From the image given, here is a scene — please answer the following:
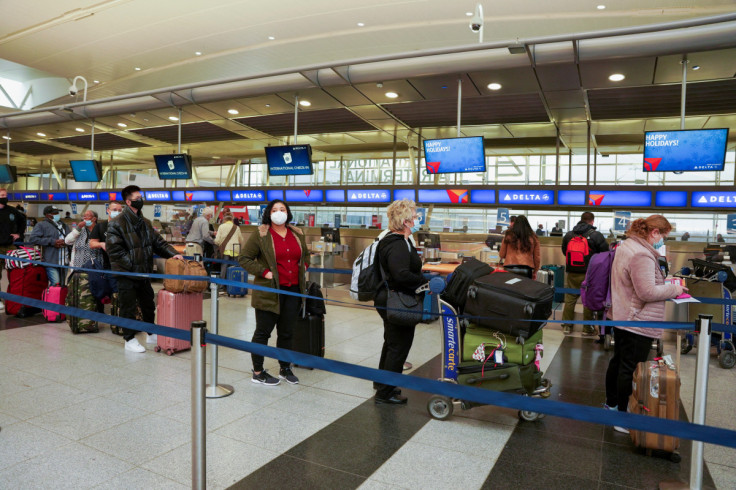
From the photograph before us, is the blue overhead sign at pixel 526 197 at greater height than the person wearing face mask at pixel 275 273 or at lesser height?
greater

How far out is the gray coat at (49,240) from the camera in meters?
7.20

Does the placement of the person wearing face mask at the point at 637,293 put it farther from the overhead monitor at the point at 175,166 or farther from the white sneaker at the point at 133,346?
the overhead monitor at the point at 175,166

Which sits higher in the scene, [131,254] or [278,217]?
[278,217]

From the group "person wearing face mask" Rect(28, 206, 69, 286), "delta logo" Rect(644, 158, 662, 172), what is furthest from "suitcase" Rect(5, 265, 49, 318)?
"delta logo" Rect(644, 158, 662, 172)

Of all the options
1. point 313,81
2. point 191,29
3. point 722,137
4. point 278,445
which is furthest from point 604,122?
point 278,445

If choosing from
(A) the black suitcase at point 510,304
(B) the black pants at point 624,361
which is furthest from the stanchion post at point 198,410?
(B) the black pants at point 624,361

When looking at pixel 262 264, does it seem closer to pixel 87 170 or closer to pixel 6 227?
pixel 6 227

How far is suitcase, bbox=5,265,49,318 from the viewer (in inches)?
266

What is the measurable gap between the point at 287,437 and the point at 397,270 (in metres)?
1.34

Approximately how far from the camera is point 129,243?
5035 mm

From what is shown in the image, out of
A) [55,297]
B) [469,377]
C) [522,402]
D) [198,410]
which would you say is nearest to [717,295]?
[469,377]

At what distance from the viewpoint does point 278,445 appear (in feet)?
9.85

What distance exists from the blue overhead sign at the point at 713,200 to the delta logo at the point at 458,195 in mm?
3857

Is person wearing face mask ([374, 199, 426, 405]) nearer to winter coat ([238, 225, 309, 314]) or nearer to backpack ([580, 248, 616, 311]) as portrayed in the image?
winter coat ([238, 225, 309, 314])
